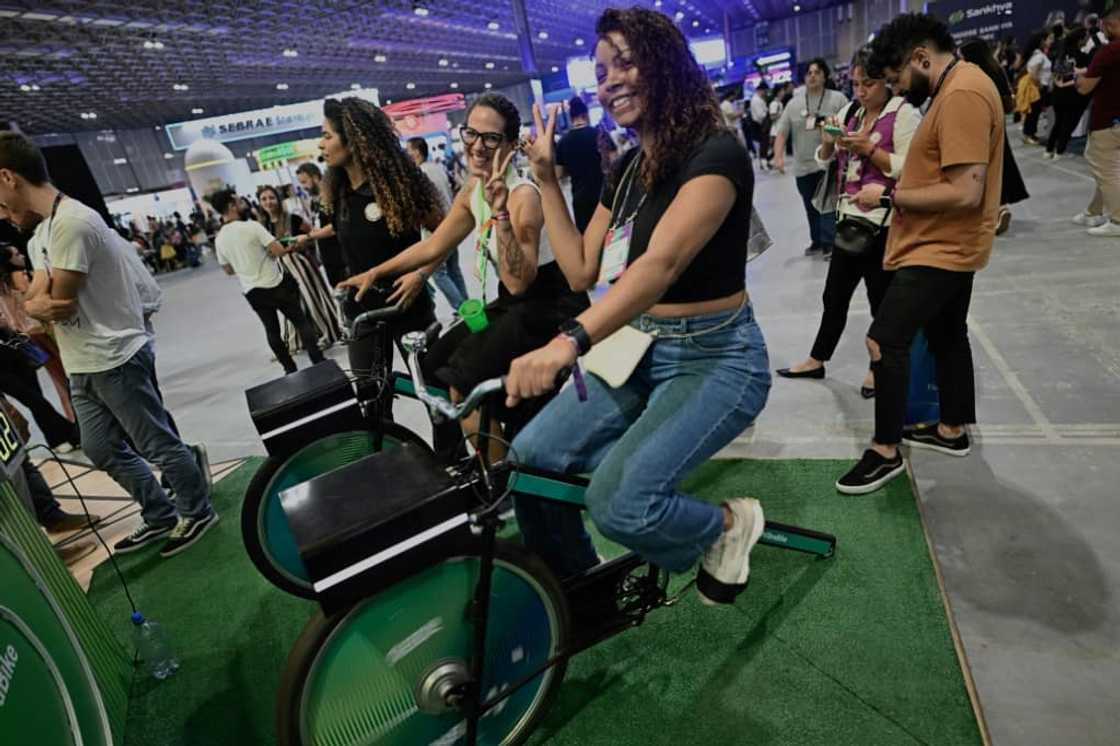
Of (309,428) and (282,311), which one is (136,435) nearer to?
(309,428)

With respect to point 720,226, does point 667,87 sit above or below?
above

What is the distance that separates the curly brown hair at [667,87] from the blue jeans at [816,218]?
4.69 metres

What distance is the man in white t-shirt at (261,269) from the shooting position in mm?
4891

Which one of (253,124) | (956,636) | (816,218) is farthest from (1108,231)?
(253,124)

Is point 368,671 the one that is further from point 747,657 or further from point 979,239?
point 979,239

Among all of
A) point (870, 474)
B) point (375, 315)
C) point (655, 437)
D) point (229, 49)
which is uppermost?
point (229, 49)

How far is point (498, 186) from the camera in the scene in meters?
1.86

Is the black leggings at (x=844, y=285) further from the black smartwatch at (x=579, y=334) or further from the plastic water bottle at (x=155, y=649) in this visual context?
the plastic water bottle at (x=155, y=649)

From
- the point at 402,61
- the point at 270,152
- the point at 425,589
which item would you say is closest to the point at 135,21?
the point at 270,152

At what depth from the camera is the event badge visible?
161 cm

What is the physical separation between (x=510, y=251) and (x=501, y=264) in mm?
79

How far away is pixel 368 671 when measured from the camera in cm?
140

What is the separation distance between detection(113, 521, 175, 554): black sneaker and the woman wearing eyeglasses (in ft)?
6.16

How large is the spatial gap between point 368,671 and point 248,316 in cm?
871
